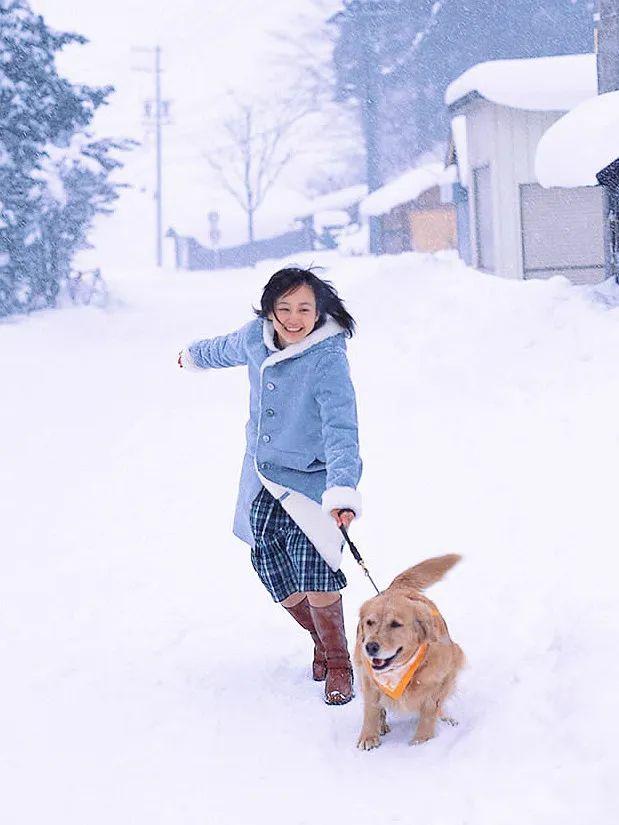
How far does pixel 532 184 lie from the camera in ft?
58.3

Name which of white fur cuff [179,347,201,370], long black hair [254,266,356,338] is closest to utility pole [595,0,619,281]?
white fur cuff [179,347,201,370]

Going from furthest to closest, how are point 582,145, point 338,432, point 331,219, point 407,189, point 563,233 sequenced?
point 331,219 → point 407,189 → point 563,233 → point 582,145 → point 338,432

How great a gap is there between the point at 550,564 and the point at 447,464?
105 inches

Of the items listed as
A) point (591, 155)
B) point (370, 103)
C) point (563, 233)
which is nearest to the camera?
point (591, 155)

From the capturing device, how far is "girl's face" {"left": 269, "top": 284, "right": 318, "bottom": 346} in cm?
395

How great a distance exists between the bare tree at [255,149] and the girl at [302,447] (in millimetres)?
57145

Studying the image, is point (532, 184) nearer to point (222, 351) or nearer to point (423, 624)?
point (222, 351)

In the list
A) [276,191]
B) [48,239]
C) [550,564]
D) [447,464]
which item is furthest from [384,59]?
[550,564]

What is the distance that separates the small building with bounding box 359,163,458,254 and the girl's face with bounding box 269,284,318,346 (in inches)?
1147

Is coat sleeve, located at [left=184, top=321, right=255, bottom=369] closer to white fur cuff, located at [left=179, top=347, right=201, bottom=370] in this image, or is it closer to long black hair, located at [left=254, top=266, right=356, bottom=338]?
white fur cuff, located at [left=179, top=347, right=201, bottom=370]

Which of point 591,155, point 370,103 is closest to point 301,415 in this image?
point 591,155

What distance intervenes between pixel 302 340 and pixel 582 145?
7.90 metres

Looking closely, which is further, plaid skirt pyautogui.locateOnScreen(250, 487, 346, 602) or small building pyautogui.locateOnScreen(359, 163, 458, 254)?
small building pyautogui.locateOnScreen(359, 163, 458, 254)

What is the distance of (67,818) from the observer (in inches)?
128
